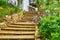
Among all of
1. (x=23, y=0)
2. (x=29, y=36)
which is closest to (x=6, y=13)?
(x=29, y=36)

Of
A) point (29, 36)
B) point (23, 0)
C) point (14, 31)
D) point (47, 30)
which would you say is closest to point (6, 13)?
point (14, 31)

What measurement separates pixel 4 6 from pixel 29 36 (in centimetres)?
445

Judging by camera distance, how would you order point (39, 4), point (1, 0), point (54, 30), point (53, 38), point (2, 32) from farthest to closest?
point (39, 4)
point (1, 0)
point (2, 32)
point (54, 30)
point (53, 38)

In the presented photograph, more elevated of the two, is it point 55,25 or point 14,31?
point 55,25

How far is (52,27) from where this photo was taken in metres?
5.00

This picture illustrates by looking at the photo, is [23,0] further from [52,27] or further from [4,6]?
[52,27]

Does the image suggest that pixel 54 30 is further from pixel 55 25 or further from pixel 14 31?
pixel 14 31

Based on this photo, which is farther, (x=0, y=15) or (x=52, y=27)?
(x=0, y=15)

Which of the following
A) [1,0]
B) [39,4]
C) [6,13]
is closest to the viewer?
[6,13]

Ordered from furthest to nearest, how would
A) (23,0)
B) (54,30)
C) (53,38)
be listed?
(23,0) < (54,30) < (53,38)

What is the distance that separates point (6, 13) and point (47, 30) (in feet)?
16.0

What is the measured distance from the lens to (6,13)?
385 inches

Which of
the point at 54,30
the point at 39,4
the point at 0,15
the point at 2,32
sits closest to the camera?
the point at 54,30

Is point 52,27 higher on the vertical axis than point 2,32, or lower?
higher
